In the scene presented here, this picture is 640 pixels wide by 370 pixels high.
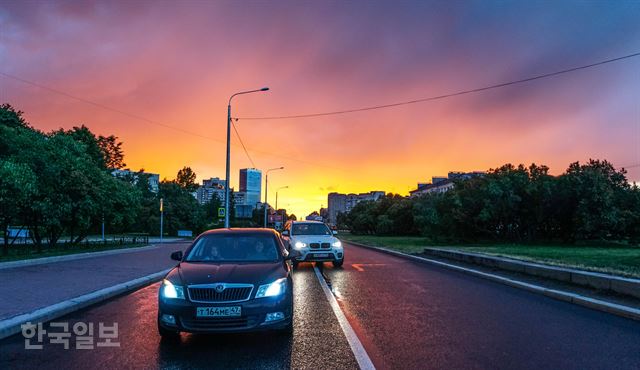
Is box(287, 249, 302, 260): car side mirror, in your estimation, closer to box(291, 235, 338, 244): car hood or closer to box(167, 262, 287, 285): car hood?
box(167, 262, 287, 285): car hood

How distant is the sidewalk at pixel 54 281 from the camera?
7781 mm

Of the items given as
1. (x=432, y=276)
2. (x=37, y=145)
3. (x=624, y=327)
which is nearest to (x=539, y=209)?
(x=432, y=276)

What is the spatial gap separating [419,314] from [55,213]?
1879 cm

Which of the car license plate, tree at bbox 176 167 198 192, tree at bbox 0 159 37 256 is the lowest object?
the car license plate

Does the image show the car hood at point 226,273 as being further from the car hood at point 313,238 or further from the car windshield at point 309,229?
the car windshield at point 309,229

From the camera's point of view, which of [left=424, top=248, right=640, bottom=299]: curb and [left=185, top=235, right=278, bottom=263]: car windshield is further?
[left=424, top=248, right=640, bottom=299]: curb

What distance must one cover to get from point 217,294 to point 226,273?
449 millimetres

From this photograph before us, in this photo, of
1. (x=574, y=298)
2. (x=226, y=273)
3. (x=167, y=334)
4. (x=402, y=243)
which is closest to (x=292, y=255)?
(x=226, y=273)

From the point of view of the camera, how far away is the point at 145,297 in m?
9.35

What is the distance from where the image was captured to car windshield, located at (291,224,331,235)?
Result: 54.4 feet

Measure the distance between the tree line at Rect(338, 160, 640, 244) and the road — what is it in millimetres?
29941

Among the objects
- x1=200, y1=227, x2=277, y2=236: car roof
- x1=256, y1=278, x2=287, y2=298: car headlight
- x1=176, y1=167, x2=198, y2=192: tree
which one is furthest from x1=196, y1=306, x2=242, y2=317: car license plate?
x1=176, y1=167, x2=198, y2=192: tree

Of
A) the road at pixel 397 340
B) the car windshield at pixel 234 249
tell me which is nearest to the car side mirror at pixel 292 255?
the car windshield at pixel 234 249

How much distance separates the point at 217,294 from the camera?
5.38 metres
